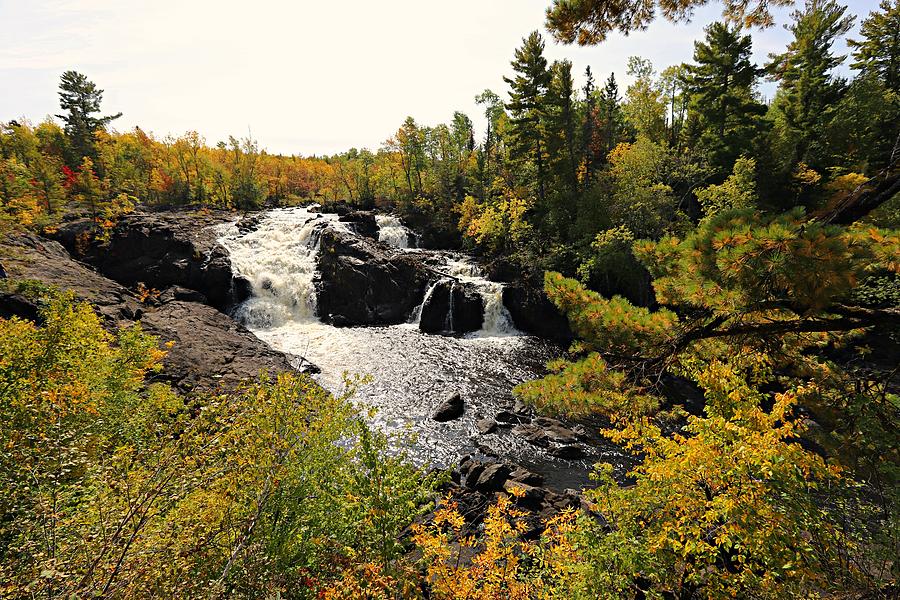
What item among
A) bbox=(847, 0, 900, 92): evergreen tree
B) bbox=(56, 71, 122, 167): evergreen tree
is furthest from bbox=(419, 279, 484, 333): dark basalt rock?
bbox=(56, 71, 122, 167): evergreen tree

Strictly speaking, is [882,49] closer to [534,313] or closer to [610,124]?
[610,124]

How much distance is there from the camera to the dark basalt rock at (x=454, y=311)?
28.2m

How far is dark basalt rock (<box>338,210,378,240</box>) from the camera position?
3988cm

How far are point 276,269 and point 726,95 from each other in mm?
39747

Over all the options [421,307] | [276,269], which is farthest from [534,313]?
[276,269]

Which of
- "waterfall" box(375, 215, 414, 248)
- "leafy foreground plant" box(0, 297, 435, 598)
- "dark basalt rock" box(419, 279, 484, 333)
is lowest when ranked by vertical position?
"dark basalt rock" box(419, 279, 484, 333)

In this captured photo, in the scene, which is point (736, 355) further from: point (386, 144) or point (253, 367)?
point (386, 144)

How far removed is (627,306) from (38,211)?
45.0 metres

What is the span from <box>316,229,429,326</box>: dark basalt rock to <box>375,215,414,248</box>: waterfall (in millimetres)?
9789

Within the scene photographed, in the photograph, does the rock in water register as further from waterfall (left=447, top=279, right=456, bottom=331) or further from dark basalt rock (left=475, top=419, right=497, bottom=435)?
waterfall (left=447, top=279, right=456, bottom=331)

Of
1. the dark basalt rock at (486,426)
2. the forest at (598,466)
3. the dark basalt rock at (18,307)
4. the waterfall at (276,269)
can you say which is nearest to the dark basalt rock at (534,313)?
the dark basalt rock at (486,426)

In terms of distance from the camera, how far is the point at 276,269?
31859mm

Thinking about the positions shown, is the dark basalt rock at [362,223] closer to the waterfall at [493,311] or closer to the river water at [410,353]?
the river water at [410,353]

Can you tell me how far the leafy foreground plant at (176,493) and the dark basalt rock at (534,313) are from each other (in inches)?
812
